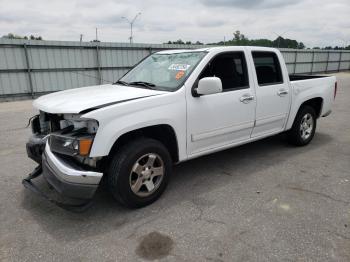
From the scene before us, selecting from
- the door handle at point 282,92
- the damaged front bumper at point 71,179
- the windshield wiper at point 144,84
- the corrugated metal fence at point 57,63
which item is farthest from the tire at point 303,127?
the corrugated metal fence at point 57,63

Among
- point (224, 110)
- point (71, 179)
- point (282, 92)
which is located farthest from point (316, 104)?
point (71, 179)

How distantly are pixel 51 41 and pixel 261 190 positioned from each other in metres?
12.8

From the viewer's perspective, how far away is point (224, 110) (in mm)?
3994

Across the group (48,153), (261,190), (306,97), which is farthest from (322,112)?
(48,153)

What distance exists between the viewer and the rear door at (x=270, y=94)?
14.9 ft

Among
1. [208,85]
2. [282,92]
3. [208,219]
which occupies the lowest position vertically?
[208,219]

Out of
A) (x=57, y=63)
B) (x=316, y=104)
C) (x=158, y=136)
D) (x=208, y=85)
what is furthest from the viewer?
(x=57, y=63)

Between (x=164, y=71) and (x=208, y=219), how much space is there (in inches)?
80.0

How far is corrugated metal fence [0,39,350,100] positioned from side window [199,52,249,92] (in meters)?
11.6

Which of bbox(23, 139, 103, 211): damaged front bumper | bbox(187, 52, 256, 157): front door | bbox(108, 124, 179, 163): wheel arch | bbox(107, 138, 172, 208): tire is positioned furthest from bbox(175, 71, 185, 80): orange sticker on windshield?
bbox(23, 139, 103, 211): damaged front bumper

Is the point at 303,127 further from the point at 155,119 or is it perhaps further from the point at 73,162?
the point at 73,162

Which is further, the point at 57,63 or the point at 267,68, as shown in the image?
the point at 57,63

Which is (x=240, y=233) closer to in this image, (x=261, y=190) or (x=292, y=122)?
(x=261, y=190)

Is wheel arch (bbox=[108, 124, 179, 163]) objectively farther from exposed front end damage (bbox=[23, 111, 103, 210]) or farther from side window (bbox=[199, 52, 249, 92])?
side window (bbox=[199, 52, 249, 92])
